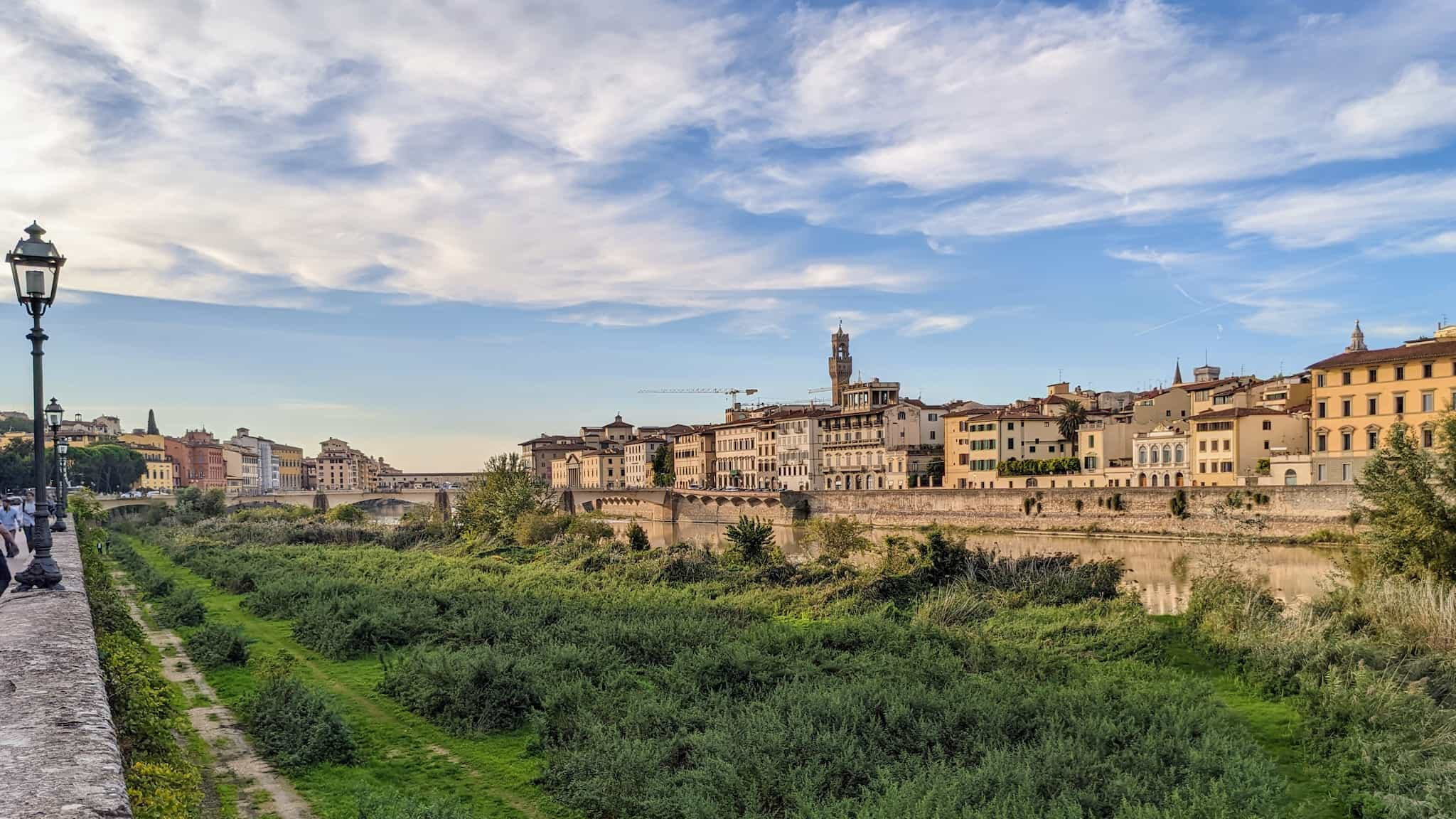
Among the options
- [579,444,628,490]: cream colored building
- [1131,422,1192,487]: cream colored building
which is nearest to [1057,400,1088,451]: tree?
[1131,422,1192,487]: cream colored building

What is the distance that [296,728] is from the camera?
1134 centimetres

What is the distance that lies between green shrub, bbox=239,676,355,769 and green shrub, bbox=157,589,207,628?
10.5 metres

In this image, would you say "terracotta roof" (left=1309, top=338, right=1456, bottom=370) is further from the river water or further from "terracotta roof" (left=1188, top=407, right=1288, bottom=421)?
the river water

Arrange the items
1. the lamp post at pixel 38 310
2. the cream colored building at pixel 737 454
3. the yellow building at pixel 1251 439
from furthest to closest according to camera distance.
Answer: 1. the cream colored building at pixel 737 454
2. the yellow building at pixel 1251 439
3. the lamp post at pixel 38 310

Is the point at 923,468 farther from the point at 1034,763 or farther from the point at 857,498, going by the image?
the point at 1034,763

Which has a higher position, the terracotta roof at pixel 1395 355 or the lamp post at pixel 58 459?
the terracotta roof at pixel 1395 355

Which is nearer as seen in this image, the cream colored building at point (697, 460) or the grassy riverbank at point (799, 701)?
the grassy riverbank at point (799, 701)

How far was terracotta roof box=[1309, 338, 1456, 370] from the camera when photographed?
55594mm

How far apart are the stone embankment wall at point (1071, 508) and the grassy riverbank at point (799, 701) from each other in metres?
26.1

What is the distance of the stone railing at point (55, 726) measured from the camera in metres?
4.40

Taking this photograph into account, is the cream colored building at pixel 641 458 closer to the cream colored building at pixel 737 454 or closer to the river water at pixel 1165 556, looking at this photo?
the cream colored building at pixel 737 454

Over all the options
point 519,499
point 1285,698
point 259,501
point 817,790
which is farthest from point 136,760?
point 259,501

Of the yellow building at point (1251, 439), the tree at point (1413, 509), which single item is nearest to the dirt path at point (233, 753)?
the tree at point (1413, 509)

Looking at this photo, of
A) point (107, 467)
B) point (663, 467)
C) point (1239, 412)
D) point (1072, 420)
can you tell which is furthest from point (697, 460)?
point (1239, 412)
